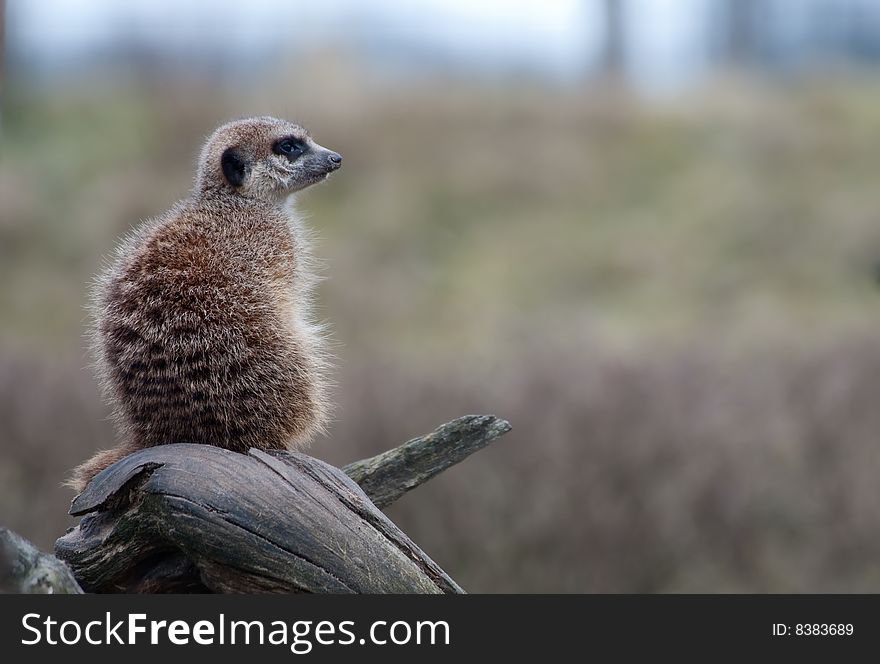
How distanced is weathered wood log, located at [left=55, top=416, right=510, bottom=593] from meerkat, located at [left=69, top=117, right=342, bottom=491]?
0.47ft

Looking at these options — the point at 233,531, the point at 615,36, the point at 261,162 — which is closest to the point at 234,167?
the point at 261,162

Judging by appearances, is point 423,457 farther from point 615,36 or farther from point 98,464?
point 615,36

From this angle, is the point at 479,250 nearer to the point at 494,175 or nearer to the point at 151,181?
the point at 494,175

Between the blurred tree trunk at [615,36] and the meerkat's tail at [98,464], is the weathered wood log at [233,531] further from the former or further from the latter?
the blurred tree trunk at [615,36]

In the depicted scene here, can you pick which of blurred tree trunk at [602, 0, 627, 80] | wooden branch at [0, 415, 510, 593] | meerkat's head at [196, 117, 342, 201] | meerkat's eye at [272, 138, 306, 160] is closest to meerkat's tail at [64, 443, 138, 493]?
wooden branch at [0, 415, 510, 593]

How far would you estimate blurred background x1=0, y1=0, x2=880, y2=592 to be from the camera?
25.3 ft

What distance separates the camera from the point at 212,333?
2.84m

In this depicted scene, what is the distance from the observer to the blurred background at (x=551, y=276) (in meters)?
7.71

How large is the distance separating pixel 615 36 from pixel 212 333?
2199cm

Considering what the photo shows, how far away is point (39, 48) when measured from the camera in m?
24.2

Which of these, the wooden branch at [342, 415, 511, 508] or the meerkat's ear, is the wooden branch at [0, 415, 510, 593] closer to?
the wooden branch at [342, 415, 511, 508]

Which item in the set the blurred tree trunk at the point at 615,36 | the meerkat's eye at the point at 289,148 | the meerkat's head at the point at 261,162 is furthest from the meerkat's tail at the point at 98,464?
the blurred tree trunk at the point at 615,36

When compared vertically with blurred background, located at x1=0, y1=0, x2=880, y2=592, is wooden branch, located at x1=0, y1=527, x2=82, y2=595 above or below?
above
